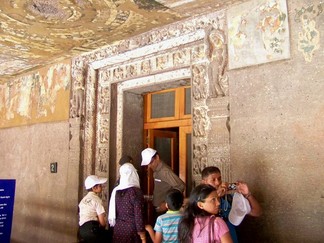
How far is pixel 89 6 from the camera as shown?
438 cm

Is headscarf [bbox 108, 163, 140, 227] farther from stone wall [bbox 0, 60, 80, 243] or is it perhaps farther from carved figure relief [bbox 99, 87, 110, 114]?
stone wall [bbox 0, 60, 80, 243]

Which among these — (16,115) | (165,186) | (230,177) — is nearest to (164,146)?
(165,186)

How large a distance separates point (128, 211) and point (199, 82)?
6.01 feet

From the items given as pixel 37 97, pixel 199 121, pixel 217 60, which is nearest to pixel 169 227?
pixel 199 121

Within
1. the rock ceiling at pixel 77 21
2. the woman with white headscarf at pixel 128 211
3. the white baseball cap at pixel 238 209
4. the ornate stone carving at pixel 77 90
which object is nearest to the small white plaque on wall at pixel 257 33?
the rock ceiling at pixel 77 21

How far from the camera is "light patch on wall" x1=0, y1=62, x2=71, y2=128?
6586 millimetres

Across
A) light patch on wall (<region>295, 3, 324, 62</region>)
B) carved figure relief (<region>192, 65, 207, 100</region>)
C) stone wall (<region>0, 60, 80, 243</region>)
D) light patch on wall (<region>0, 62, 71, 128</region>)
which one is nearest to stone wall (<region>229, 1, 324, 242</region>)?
light patch on wall (<region>295, 3, 324, 62</region>)

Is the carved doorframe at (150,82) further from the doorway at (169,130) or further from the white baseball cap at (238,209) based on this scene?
the white baseball cap at (238,209)

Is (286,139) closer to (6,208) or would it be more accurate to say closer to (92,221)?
A: (92,221)

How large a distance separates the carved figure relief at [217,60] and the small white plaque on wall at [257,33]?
104 mm

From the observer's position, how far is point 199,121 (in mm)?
4508

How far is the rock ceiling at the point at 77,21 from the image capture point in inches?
170

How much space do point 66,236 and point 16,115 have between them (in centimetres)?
325

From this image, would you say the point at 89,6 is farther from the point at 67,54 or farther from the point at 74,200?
the point at 74,200
